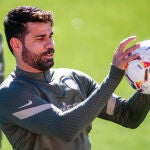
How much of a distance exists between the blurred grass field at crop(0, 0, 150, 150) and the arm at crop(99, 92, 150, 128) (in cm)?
Answer: 447

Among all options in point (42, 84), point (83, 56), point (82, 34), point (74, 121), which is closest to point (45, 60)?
point (42, 84)

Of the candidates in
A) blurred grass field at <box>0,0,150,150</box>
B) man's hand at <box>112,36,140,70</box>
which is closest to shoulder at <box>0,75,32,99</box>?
man's hand at <box>112,36,140,70</box>

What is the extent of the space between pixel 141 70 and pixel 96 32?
10260 millimetres

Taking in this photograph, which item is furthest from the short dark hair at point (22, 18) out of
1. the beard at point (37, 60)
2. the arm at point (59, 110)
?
the arm at point (59, 110)

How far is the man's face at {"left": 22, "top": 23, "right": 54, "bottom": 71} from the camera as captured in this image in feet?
22.9

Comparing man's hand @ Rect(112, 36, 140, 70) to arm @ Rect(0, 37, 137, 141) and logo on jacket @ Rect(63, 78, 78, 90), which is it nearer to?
arm @ Rect(0, 37, 137, 141)

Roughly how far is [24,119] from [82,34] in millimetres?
10615

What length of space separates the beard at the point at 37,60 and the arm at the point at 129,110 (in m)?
0.85

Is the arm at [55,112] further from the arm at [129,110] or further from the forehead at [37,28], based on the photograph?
the arm at [129,110]

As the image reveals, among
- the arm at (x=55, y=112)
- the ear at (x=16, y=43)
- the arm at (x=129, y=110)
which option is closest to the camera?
the arm at (x=55, y=112)

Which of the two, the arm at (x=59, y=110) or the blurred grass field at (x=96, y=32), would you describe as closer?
the arm at (x=59, y=110)

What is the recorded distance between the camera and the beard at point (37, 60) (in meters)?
6.96

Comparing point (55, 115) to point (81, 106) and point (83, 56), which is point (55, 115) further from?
point (83, 56)

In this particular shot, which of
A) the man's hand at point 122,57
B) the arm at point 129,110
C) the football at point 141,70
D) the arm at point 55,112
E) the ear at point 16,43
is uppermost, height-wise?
the man's hand at point 122,57
